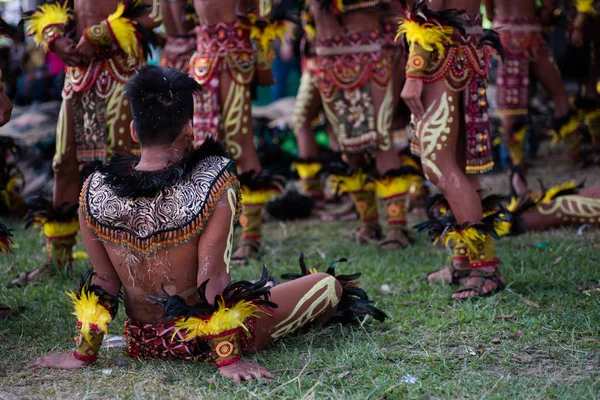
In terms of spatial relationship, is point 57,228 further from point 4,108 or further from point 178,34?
point 178,34

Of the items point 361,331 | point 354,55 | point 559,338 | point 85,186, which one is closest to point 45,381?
point 85,186

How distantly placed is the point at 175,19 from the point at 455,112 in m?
2.73

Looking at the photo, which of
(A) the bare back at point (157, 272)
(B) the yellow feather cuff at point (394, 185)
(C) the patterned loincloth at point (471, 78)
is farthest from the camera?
(B) the yellow feather cuff at point (394, 185)

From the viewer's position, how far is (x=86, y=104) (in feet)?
14.5

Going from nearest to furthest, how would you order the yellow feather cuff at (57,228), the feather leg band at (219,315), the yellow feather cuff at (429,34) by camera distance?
1. the feather leg band at (219,315)
2. the yellow feather cuff at (429,34)
3. the yellow feather cuff at (57,228)

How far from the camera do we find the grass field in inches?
106

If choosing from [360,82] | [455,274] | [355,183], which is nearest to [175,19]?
[360,82]

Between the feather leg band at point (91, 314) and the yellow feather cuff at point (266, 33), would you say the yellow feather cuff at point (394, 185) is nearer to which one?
the yellow feather cuff at point (266, 33)

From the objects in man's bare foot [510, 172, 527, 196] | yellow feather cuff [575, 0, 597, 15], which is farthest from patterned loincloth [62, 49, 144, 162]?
yellow feather cuff [575, 0, 597, 15]

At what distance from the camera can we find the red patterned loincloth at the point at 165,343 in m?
2.91

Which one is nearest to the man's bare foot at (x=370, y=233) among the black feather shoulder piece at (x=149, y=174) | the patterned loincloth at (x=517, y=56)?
the patterned loincloth at (x=517, y=56)

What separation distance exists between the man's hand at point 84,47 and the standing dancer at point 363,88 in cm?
157

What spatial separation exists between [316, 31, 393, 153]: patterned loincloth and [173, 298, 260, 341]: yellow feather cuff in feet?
8.32

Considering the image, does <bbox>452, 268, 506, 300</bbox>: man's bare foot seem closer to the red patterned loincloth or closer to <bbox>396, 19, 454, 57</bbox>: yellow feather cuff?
<bbox>396, 19, 454, 57</bbox>: yellow feather cuff
